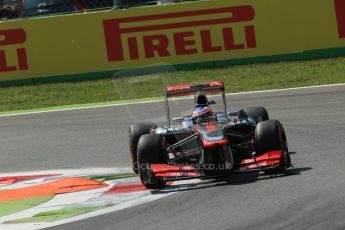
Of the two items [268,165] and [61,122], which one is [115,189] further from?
[61,122]

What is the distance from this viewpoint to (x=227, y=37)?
18.2 metres

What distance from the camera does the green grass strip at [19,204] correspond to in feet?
30.0

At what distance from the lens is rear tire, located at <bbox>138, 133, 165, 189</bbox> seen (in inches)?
372

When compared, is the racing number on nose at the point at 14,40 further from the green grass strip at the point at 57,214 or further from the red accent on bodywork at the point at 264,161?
the green grass strip at the point at 57,214

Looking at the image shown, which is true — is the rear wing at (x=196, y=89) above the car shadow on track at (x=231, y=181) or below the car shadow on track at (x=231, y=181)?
above

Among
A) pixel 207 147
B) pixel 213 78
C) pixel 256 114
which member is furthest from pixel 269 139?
pixel 213 78

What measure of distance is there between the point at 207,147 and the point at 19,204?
1967 mm

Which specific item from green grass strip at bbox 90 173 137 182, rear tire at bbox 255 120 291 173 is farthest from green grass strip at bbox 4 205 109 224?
rear tire at bbox 255 120 291 173

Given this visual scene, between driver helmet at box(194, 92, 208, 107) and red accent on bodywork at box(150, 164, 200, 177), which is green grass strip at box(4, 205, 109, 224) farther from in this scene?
driver helmet at box(194, 92, 208, 107)

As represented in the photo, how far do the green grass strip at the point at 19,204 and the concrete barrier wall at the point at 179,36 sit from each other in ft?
29.2

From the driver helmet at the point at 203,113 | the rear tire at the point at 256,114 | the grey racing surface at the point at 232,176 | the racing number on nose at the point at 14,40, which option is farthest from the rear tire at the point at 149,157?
the racing number on nose at the point at 14,40

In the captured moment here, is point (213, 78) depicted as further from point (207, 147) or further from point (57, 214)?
point (57, 214)

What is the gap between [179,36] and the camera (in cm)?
1828

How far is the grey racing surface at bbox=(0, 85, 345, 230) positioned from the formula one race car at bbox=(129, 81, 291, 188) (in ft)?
0.57
